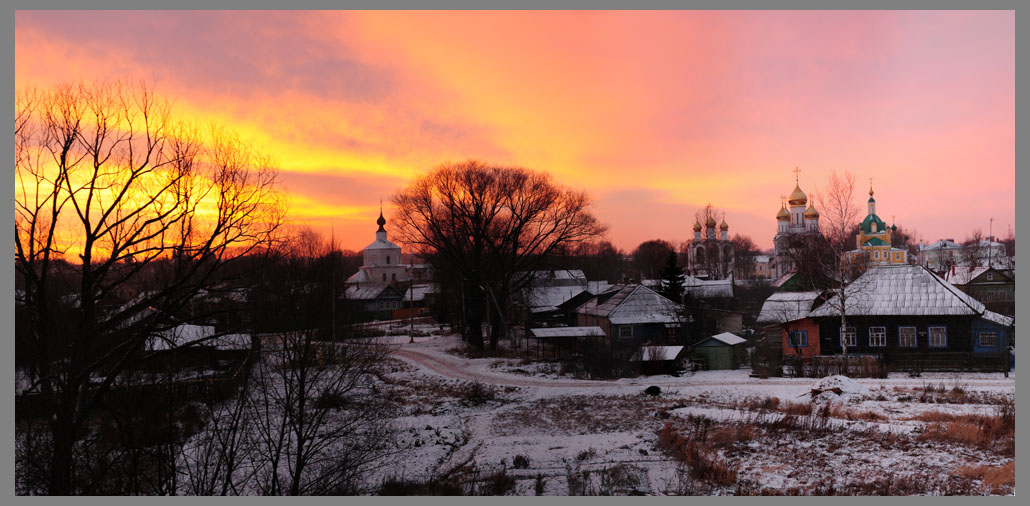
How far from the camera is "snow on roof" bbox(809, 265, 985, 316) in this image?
22.3 meters

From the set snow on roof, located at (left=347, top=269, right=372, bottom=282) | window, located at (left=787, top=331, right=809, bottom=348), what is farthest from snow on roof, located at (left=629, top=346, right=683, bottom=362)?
snow on roof, located at (left=347, top=269, right=372, bottom=282)

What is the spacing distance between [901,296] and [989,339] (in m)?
3.29

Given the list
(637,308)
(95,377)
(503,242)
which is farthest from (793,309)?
(95,377)

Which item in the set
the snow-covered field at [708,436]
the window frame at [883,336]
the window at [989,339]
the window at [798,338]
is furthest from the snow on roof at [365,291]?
the window at [989,339]

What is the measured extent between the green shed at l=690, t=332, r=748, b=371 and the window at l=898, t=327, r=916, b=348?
21.3 feet

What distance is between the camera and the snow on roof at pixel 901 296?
22328 millimetres

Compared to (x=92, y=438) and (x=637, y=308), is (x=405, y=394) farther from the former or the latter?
(x=637, y=308)

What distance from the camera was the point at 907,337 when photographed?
74.8ft

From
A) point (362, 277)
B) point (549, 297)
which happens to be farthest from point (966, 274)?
point (362, 277)

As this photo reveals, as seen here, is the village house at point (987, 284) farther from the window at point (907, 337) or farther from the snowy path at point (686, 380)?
the snowy path at point (686, 380)

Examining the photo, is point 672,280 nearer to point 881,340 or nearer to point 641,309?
point 641,309

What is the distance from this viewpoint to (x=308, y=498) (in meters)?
7.85

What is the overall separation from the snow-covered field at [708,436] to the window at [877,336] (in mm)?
3732

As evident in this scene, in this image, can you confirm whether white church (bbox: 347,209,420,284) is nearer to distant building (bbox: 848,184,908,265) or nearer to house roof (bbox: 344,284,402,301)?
house roof (bbox: 344,284,402,301)
